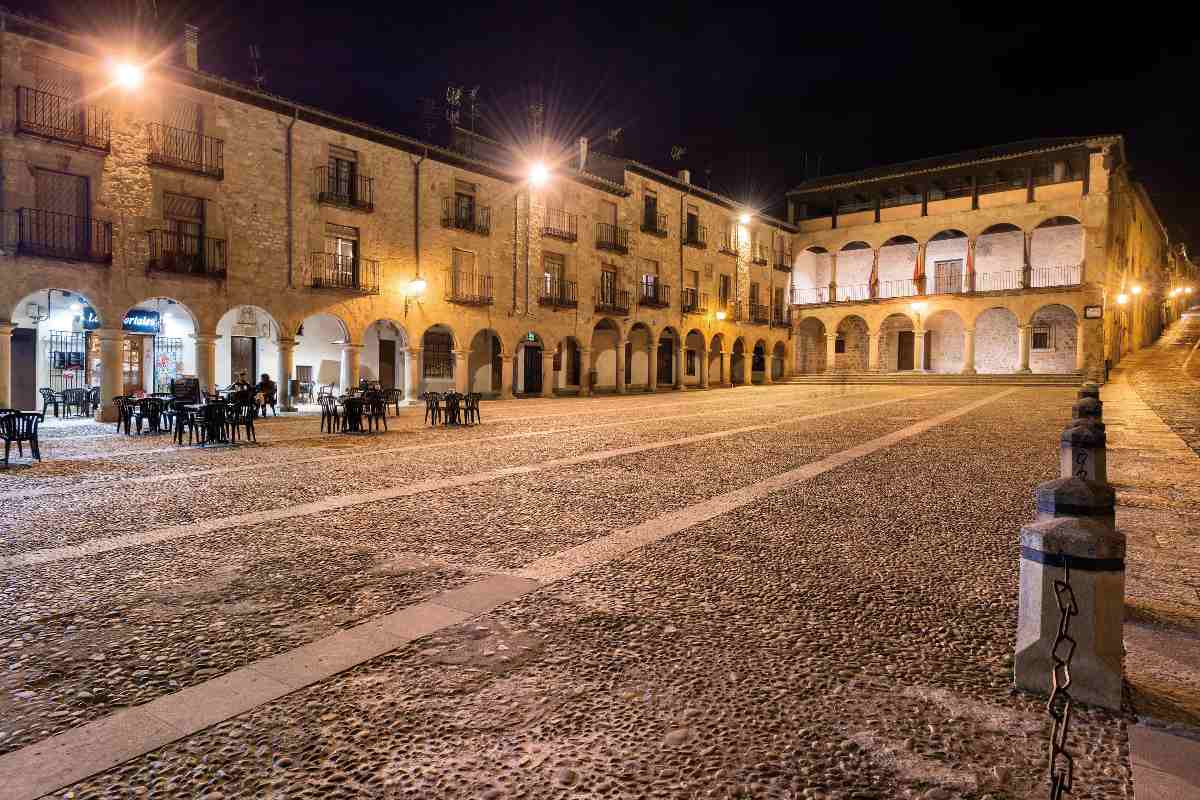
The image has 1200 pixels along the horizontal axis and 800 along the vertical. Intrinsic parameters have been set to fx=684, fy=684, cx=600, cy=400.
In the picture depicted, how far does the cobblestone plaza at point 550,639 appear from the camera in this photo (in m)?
2.01

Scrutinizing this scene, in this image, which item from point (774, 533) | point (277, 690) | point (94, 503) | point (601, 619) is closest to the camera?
point (277, 690)

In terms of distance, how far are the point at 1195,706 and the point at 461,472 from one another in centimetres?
632

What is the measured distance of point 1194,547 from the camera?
4.26 meters

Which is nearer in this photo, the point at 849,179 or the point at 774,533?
the point at 774,533

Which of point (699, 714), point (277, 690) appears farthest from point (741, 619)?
point (277, 690)

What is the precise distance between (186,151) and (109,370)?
5555 mm

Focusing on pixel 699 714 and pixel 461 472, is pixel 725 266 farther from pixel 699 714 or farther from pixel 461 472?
pixel 699 714

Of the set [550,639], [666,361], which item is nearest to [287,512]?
[550,639]

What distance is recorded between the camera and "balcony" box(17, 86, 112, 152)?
14008mm

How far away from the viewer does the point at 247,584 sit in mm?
3689

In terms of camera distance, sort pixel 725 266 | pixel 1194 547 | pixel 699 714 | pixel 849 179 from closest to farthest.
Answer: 1. pixel 699 714
2. pixel 1194 547
3. pixel 725 266
4. pixel 849 179

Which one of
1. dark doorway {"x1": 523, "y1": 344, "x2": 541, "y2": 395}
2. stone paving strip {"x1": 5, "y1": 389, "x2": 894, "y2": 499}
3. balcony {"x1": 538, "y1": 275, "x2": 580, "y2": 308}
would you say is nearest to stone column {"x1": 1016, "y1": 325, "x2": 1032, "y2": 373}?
balcony {"x1": 538, "y1": 275, "x2": 580, "y2": 308}

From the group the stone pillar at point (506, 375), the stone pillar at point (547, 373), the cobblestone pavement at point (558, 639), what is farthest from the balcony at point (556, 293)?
the cobblestone pavement at point (558, 639)

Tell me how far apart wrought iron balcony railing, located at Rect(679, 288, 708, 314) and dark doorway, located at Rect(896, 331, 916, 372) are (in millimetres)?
12068
